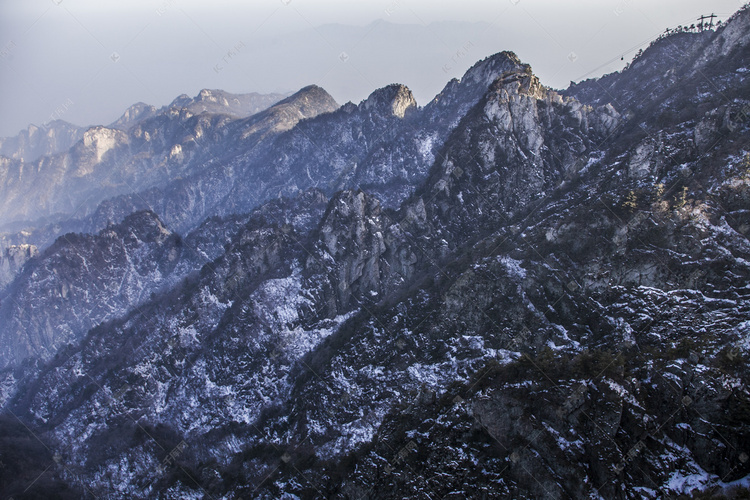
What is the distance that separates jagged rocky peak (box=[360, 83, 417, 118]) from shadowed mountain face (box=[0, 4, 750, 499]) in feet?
280

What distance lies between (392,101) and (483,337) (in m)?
151

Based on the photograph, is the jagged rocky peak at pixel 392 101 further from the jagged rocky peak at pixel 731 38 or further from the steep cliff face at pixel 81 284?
the jagged rocky peak at pixel 731 38

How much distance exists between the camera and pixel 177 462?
77188 mm

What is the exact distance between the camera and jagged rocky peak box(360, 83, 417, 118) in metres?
192

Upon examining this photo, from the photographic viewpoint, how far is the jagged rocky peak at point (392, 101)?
192m

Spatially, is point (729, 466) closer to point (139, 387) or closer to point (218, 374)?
point (218, 374)

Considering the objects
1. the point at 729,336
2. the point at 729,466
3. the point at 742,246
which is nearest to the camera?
the point at 729,466

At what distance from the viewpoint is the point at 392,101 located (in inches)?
7549

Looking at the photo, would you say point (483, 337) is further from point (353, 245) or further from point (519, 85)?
point (519, 85)

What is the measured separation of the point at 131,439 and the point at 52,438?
69.2ft

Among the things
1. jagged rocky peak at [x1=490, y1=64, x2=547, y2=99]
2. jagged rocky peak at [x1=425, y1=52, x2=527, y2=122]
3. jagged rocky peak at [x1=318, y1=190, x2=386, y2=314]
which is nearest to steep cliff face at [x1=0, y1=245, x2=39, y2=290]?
jagged rocky peak at [x1=318, y1=190, x2=386, y2=314]

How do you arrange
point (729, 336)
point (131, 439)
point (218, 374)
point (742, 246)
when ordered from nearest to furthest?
point (729, 336)
point (742, 246)
point (131, 439)
point (218, 374)

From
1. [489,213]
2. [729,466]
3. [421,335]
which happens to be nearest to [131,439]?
[421,335]

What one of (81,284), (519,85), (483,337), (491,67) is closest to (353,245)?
(483,337)
